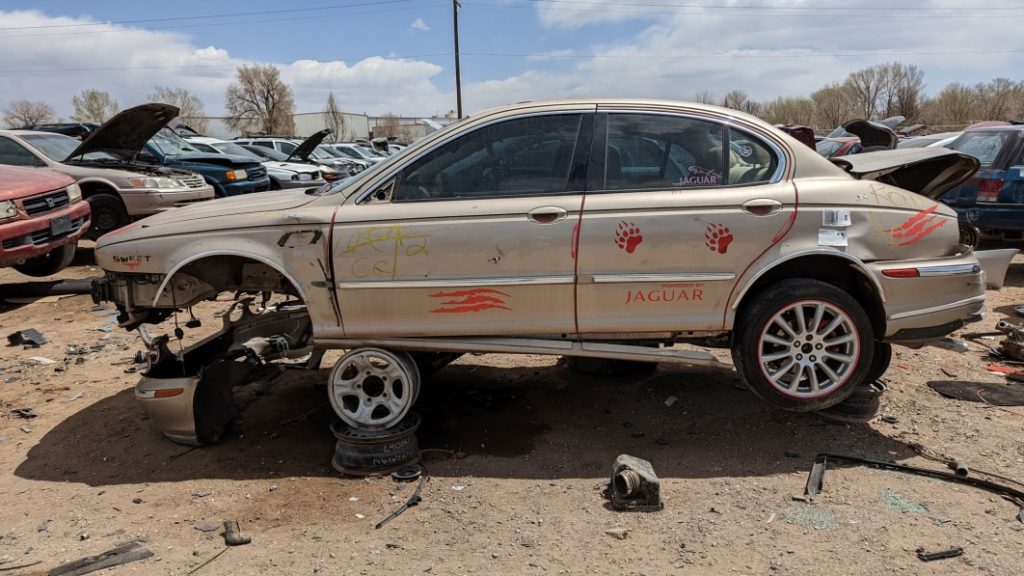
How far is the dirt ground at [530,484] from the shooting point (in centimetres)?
318

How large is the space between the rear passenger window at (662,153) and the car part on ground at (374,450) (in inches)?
74.2

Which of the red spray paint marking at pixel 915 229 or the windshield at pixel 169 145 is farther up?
the windshield at pixel 169 145

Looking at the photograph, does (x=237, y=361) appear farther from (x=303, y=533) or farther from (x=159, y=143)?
(x=159, y=143)

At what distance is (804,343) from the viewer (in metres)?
4.06

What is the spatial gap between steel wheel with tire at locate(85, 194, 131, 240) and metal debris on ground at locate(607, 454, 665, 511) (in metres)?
9.09

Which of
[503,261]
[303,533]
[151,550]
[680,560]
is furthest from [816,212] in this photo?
[151,550]

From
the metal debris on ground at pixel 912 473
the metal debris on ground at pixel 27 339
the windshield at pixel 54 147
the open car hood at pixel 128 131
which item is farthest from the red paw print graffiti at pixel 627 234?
the windshield at pixel 54 147

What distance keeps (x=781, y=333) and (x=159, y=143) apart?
12.4 meters

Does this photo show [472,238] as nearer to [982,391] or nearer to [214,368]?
[214,368]

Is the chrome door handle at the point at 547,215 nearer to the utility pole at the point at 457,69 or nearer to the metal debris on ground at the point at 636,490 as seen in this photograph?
the metal debris on ground at the point at 636,490

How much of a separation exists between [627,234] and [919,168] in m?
2.11

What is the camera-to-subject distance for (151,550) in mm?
3338

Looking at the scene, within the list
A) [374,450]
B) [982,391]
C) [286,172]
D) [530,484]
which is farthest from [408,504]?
[286,172]

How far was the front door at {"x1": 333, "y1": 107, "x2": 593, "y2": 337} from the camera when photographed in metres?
3.94
